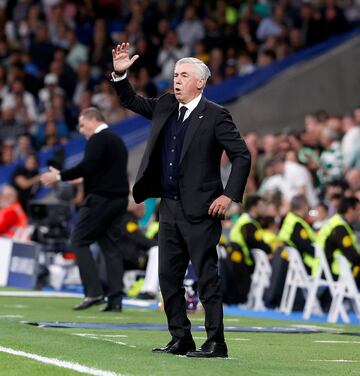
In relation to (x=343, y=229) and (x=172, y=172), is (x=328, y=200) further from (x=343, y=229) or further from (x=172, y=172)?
(x=172, y=172)

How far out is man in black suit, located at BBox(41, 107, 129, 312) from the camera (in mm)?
15453

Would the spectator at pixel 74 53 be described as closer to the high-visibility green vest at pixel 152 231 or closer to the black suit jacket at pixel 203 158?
the high-visibility green vest at pixel 152 231

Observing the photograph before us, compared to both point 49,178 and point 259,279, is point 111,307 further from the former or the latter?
point 259,279

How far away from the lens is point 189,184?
998 centimetres

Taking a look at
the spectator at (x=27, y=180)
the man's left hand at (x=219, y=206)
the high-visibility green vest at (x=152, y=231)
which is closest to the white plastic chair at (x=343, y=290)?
the high-visibility green vest at (x=152, y=231)

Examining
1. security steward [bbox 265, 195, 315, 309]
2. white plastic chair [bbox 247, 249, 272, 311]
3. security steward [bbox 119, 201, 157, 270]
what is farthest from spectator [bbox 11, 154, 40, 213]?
security steward [bbox 265, 195, 315, 309]

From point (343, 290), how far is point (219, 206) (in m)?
7.00

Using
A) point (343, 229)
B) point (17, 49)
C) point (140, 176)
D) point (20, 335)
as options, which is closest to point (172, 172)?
point (140, 176)

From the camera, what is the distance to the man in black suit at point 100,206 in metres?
15.5

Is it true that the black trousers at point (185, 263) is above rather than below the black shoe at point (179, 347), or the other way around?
above

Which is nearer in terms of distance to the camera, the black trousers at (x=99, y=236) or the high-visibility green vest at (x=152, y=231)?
the black trousers at (x=99, y=236)

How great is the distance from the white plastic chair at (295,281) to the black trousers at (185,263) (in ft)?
23.3

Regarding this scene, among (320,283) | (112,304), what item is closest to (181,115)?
(112,304)

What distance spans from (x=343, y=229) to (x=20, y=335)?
254 inches
